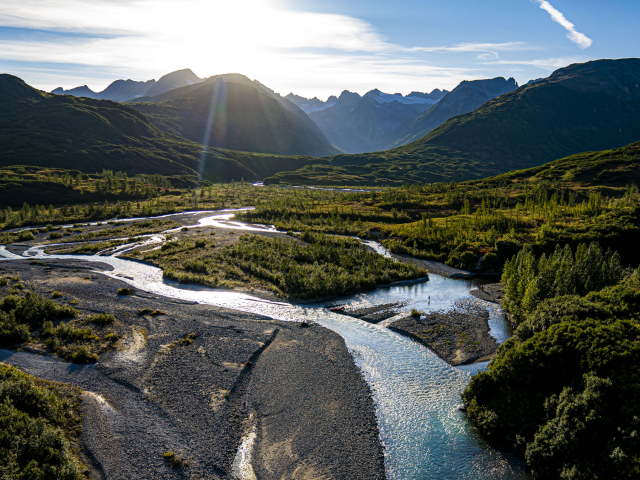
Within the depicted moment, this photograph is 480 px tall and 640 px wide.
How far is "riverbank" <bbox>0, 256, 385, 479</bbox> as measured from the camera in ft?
55.9

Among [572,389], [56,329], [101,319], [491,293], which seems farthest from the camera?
[491,293]

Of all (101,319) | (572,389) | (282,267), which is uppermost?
(572,389)

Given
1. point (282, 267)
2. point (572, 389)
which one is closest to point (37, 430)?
point (572, 389)

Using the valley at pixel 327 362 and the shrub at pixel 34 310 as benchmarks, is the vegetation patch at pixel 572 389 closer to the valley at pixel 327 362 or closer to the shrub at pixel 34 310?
the valley at pixel 327 362

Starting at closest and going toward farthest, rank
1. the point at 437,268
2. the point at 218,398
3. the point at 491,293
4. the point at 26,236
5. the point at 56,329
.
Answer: the point at 218,398 < the point at 56,329 < the point at 491,293 < the point at 437,268 < the point at 26,236

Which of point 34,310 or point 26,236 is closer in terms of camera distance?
point 34,310

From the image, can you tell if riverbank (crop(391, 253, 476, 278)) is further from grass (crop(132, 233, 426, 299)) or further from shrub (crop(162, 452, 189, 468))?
shrub (crop(162, 452, 189, 468))

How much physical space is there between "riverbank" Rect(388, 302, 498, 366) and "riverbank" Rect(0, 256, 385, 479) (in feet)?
21.6

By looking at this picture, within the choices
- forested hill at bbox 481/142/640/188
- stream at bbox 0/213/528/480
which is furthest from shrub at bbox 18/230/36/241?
forested hill at bbox 481/142/640/188

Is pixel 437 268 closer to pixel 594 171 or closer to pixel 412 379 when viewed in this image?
pixel 412 379

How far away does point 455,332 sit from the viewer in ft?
101

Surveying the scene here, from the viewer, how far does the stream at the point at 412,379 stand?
17.2 metres

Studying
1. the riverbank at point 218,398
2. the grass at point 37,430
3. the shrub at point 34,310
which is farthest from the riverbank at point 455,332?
the shrub at point 34,310

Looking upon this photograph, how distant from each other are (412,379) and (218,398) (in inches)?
474
